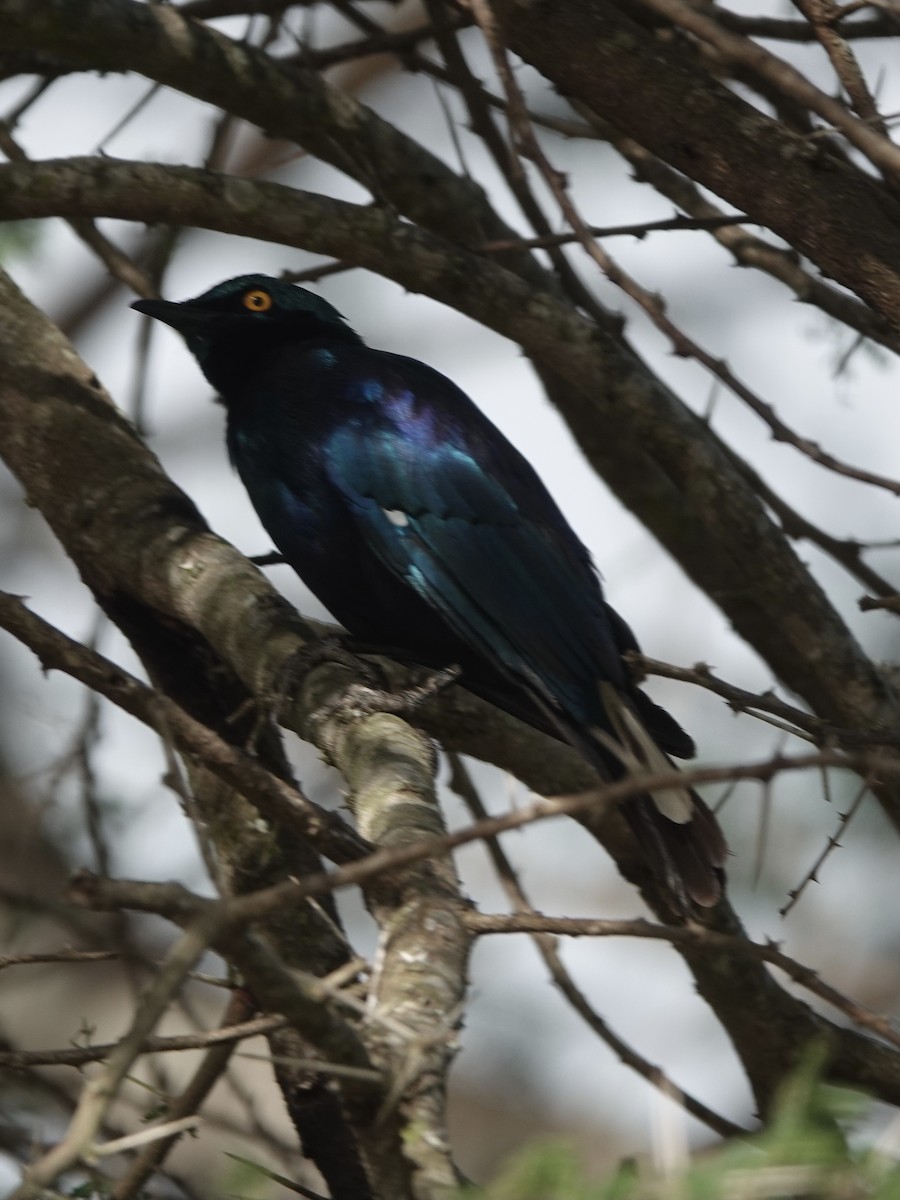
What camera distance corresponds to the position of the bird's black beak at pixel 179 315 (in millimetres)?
5176

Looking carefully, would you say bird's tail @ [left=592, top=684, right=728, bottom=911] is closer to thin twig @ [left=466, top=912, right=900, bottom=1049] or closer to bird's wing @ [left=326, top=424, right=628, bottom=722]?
bird's wing @ [left=326, top=424, right=628, bottom=722]

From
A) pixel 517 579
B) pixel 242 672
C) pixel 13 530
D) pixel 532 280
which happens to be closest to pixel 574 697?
pixel 517 579

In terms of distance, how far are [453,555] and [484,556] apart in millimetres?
92

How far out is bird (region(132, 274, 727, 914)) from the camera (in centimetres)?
416

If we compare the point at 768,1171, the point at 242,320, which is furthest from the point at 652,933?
the point at 242,320

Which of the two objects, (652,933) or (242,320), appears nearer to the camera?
(652,933)

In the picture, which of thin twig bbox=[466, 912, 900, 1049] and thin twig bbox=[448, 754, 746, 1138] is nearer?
thin twig bbox=[466, 912, 900, 1049]

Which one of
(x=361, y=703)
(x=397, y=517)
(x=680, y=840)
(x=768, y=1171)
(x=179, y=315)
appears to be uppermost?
(x=179, y=315)

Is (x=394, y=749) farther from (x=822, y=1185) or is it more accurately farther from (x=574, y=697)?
(x=822, y=1185)

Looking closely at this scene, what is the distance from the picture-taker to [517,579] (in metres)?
4.42

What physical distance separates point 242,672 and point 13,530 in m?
6.15

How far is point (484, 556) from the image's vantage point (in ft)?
14.6

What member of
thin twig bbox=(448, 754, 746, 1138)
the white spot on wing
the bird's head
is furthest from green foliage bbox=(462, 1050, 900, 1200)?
the bird's head

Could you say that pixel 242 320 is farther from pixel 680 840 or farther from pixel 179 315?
pixel 680 840
